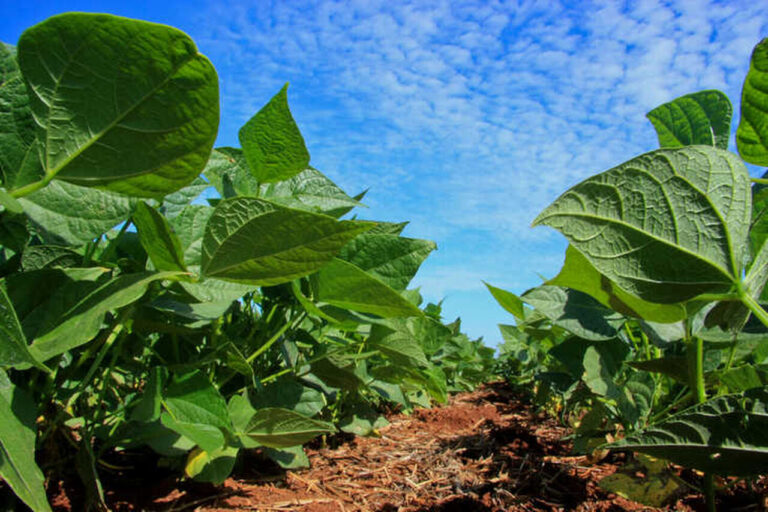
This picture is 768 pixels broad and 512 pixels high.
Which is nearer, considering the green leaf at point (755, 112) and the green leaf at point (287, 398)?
the green leaf at point (755, 112)

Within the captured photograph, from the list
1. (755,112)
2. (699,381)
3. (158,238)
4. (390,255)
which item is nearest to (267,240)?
(158,238)

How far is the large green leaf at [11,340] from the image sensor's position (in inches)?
23.3

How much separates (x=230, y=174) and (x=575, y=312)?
0.94 meters

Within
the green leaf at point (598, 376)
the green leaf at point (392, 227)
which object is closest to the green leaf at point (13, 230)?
the green leaf at point (392, 227)

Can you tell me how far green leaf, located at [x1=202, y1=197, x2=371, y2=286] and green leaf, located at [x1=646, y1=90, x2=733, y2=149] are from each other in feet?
2.48

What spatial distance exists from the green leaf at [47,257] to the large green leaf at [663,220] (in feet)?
2.78

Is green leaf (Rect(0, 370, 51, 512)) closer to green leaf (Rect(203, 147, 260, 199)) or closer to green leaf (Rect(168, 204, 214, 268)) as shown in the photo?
green leaf (Rect(168, 204, 214, 268))

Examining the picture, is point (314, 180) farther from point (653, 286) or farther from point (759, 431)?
point (759, 431)

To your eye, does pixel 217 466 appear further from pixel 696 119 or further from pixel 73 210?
pixel 696 119

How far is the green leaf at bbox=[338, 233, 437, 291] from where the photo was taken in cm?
114

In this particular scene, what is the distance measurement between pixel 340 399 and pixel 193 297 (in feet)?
5.20

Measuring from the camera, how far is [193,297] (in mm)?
957

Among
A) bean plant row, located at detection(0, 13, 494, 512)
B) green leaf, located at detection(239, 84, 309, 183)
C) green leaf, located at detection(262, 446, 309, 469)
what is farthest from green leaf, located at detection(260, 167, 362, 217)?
green leaf, located at detection(262, 446, 309, 469)

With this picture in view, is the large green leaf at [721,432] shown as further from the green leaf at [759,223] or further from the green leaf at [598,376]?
the green leaf at [598,376]
